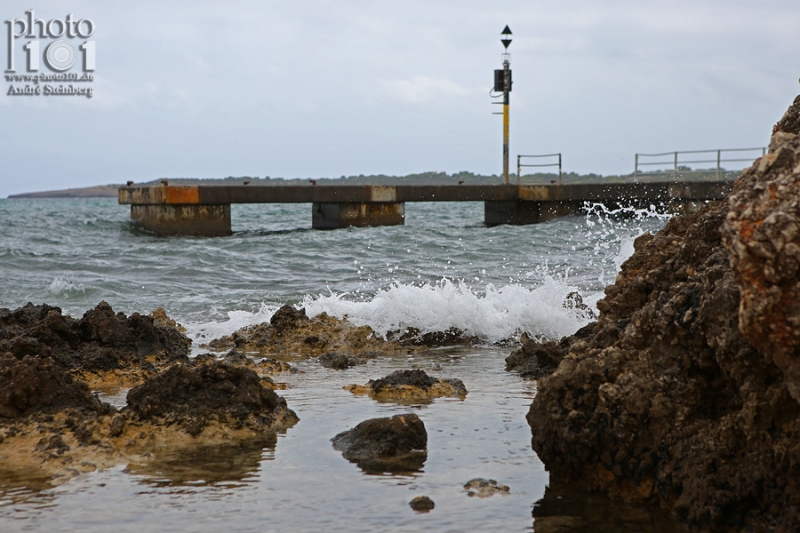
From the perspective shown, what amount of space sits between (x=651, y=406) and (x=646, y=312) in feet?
1.03

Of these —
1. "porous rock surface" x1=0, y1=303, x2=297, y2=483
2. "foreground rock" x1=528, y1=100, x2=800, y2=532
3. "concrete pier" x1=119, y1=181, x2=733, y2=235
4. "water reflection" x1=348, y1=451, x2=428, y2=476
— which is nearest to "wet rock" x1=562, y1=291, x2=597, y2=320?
"porous rock surface" x1=0, y1=303, x2=297, y2=483

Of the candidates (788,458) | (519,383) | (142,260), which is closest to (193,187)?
(142,260)

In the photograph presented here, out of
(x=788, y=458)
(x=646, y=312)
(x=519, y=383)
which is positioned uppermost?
(x=646, y=312)

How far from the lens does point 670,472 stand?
251 cm

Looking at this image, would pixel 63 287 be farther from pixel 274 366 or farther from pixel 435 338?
pixel 274 366

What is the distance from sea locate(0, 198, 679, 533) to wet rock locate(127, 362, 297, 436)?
0.15 m

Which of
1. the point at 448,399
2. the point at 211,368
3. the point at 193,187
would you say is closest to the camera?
the point at 211,368

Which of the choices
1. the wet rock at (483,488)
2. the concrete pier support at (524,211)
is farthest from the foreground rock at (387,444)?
the concrete pier support at (524,211)

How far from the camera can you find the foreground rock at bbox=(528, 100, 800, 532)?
1.88 m

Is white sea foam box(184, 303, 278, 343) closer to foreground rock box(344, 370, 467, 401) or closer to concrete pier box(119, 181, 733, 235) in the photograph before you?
foreground rock box(344, 370, 467, 401)

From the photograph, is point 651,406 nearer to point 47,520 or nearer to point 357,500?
point 357,500

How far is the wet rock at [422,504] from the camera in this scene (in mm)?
2592

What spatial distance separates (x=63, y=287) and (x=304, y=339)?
463 cm

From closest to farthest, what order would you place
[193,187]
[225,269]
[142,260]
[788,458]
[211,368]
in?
[788,458] → [211,368] → [225,269] → [142,260] → [193,187]
